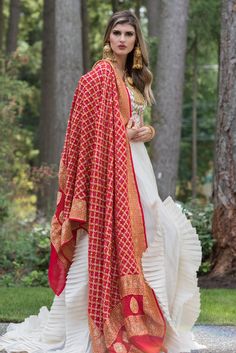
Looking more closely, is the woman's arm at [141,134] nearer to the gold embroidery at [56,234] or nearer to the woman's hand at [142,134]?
the woman's hand at [142,134]

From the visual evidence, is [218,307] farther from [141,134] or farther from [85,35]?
[85,35]

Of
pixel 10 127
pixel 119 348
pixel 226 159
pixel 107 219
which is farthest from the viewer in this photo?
pixel 10 127

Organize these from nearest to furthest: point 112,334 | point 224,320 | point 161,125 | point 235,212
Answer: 1. point 112,334
2. point 224,320
3. point 235,212
4. point 161,125

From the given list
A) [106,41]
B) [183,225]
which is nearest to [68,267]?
[183,225]

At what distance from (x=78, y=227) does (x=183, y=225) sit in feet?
2.08

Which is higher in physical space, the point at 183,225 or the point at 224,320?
the point at 183,225

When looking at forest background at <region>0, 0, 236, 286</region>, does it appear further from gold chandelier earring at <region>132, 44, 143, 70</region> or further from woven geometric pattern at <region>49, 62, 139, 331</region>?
woven geometric pattern at <region>49, 62, 139, 331</region>

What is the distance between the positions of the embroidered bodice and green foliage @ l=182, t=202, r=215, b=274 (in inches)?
172

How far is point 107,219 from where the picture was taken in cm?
543

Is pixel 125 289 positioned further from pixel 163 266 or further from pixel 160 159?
pixel 160 159

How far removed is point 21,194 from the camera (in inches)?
581

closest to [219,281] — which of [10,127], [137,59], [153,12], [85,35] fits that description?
[137,59]

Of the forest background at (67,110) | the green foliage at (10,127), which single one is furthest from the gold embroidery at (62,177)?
the green foliage at (10,127)

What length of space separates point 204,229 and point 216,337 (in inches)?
156
